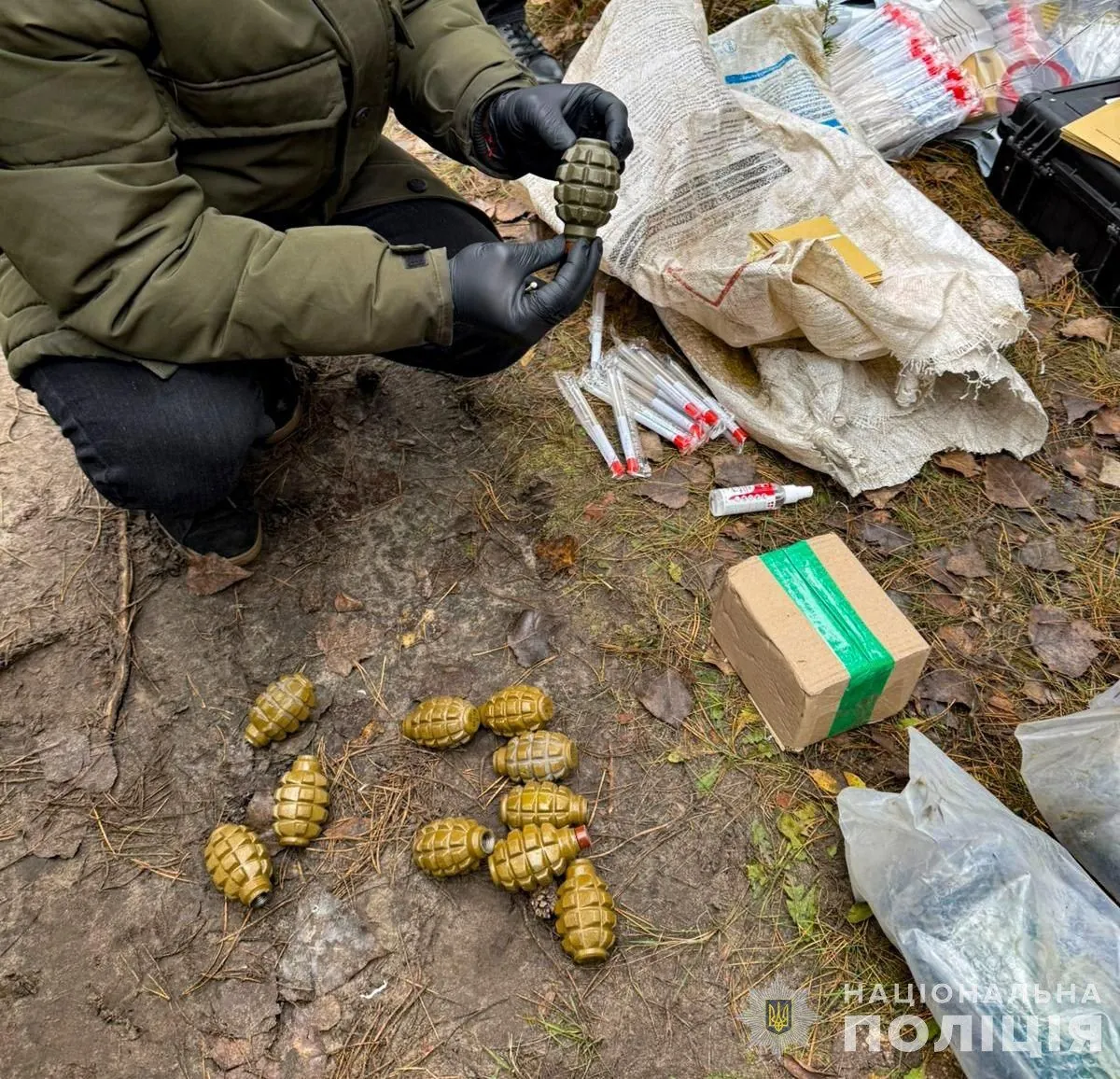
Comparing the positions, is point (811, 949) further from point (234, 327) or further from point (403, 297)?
point (234, 327)

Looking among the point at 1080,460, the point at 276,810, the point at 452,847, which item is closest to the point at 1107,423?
the point at 1080,460

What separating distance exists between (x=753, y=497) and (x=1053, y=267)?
6.00ft

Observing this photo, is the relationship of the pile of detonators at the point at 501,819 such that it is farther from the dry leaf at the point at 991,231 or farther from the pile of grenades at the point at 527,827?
the dry leaf at the point at 991,231

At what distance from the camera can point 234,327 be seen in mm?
1826

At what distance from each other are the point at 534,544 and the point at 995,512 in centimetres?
151

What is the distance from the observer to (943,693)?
2.23 metres

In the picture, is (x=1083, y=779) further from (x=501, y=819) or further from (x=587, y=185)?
(x=587, y=185)

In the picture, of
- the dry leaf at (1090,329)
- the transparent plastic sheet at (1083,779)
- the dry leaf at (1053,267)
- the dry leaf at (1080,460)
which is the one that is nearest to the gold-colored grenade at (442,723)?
the transparent plastic sheet at (1083,779)

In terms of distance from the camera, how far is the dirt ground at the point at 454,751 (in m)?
1.77

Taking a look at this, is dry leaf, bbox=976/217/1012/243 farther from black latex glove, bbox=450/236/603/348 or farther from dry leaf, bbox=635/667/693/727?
dry leaf, bbox=635/667/693/727

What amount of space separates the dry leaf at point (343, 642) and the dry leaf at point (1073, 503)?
223 centimetres

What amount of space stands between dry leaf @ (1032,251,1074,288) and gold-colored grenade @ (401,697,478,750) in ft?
9.47

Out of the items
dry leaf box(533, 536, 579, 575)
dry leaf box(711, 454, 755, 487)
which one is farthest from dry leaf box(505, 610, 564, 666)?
dry leaf box(711, 454, 755, 487)

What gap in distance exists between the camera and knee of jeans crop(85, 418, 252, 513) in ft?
6.57
